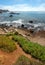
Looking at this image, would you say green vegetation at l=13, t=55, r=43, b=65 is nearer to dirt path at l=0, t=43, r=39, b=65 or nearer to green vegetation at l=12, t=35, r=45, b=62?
dirt path at l=0, t=43, r=39, b=65

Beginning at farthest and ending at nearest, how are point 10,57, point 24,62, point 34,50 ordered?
point 34,50
point 10,57
point 24,62

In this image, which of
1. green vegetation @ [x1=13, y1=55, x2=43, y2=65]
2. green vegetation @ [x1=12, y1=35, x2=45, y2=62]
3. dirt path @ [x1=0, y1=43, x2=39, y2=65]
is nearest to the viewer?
green vegetation @ [x1=13, y1=55, x2=43, y2=65]

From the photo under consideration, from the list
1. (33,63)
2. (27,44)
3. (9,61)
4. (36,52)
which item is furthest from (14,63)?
(27,44)

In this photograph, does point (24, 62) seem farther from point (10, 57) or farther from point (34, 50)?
point (34, 50)

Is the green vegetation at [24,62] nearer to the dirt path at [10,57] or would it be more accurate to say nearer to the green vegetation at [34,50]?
the dirt path at [10,57]

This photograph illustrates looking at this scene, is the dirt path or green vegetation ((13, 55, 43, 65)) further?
the dirt path

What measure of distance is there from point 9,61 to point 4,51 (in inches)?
47.7

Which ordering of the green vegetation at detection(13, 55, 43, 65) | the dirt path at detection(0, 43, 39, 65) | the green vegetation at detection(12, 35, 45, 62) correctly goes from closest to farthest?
the green vegetation at detection(13, 55, 43, 65) < the dirt path at detection(0, 43, 39, 65) < the green vegetation at detection(12, 35, 45, 62)

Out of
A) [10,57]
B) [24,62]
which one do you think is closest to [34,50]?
[10,57]

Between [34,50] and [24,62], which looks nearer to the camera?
[24,62]

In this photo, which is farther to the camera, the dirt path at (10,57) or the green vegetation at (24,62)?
the dirt path at (10,57)

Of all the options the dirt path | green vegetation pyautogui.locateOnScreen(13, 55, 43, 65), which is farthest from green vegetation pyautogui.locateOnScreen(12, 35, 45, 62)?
green vegetation pyautogui.locateOnScreen(13, 55, 43, 65)

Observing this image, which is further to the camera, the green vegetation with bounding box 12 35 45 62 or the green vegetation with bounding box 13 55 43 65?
the green vegetation with bounding box 12 35 45 62

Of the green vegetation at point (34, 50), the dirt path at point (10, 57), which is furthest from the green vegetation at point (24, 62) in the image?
the green vegetation at point (34, 50)
